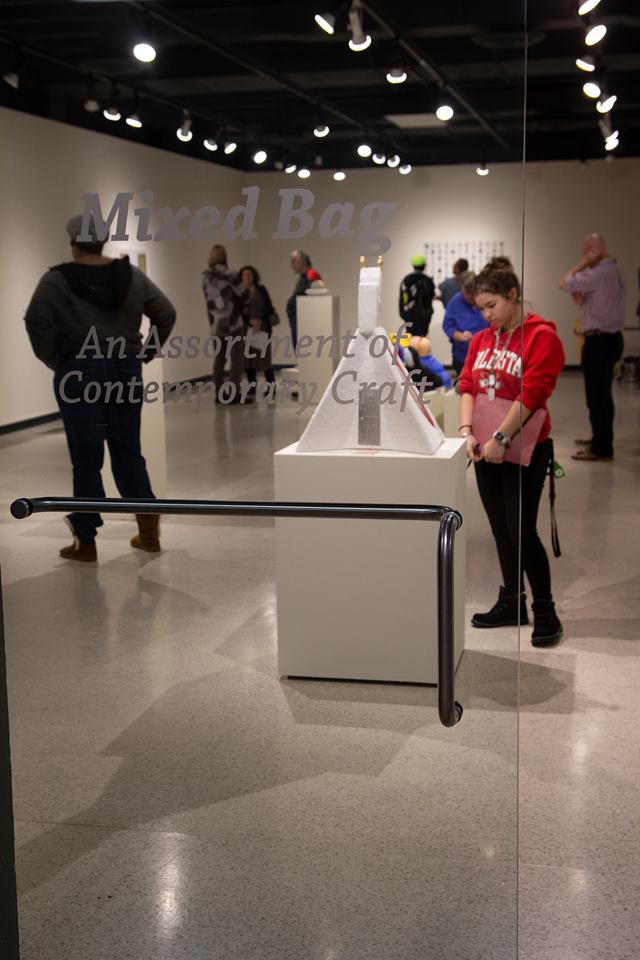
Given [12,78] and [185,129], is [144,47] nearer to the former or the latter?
[185,129]

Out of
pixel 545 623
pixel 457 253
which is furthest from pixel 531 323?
pixel 545 623

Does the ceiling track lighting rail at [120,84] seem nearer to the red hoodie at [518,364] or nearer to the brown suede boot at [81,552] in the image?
the red hoodie at [518,364]

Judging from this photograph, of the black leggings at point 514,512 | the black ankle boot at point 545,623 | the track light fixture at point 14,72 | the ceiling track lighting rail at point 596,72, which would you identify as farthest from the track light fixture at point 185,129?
the ceiling track lighting rail at point 596,72

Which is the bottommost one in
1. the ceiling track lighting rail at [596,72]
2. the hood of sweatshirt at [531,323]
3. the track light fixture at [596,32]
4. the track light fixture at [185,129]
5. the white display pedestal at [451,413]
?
the white display pedestal at [451,413]

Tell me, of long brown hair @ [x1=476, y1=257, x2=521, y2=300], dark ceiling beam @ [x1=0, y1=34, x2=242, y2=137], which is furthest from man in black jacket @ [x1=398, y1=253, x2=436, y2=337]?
dark ceiling beam @ [x1=0, y1=34, x2=242, y2=137]

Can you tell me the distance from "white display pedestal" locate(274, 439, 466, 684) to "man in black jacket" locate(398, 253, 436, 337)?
1.24ft

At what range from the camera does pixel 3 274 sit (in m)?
2.70

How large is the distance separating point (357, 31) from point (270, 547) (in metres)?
1.28

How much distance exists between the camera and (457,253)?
2908mm

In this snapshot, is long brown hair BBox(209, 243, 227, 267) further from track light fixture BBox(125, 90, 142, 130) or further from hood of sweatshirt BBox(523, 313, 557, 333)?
hood of sweatshirt BBox(523, 313, 557, 333)

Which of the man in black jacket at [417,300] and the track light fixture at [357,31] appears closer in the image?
the track light fixture at [357,31]

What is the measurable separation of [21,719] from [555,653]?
2049mm

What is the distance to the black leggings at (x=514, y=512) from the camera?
9.73 ft

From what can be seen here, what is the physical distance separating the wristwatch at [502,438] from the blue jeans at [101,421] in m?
1.14
